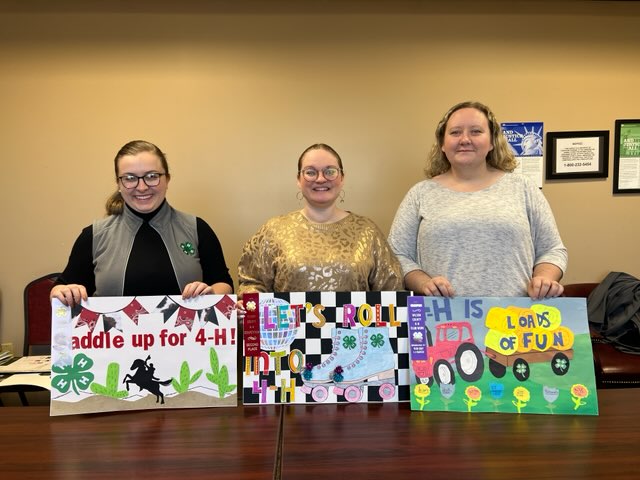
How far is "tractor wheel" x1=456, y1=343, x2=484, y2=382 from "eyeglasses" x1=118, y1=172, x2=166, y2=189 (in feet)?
4.11

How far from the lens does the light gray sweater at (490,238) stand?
1.70 m

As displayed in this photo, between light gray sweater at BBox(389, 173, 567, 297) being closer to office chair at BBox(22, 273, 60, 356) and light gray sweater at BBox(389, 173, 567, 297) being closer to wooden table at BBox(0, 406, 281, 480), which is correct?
wooden table at BBox(0, 406, 281, 480)

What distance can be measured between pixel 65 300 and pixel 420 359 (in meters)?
1.13

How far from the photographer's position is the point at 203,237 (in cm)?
185

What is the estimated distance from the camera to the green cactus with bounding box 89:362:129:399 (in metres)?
1.37

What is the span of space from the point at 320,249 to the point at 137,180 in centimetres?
74

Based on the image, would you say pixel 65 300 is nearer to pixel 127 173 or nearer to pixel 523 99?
pixel 127 173

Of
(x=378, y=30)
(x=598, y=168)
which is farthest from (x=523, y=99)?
(x=378, y=30)

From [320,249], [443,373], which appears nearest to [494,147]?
[320,249]

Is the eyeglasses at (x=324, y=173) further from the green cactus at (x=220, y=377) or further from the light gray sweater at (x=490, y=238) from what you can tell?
the green cactus at (x=220, y=377)

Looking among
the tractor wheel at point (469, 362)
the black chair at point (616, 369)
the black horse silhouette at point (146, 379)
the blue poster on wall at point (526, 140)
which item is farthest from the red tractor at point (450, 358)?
the blue poster on wall at point (526, 140)

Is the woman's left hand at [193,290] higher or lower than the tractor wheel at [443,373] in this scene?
higher

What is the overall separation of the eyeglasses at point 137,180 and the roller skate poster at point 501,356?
41.6 inches

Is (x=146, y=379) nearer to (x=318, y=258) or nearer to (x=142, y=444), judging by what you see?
(x=142, y=444)
